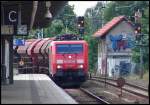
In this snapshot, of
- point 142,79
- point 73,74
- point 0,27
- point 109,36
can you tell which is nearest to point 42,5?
point 0,27

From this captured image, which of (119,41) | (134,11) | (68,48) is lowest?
(68,48)

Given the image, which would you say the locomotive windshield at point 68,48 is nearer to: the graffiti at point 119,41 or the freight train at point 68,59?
the freight train at point 68,59

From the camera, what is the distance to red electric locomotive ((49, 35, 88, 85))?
36.3 metres

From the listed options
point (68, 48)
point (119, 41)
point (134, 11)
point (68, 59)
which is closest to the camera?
point (68, 59)

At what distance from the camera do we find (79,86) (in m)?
38.9

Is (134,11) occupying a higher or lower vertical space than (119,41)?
higher

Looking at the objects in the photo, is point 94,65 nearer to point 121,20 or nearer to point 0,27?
point 121,20

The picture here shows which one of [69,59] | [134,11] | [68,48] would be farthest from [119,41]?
[69,59]

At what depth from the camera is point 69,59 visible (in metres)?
36.4

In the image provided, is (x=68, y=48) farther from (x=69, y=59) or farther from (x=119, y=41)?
(x=119, y=41)

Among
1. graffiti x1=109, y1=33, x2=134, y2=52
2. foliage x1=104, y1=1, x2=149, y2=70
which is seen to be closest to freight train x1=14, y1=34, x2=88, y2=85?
foliage x1=104, y1=1, x2=149, y2=70

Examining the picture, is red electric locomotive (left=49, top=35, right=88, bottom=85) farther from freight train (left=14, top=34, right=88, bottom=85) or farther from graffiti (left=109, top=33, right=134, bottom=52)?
graffiti (left=109, top=33, right=134, bottom=52)

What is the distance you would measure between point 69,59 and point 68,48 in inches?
24.2

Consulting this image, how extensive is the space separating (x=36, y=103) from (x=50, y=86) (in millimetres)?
10188
